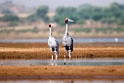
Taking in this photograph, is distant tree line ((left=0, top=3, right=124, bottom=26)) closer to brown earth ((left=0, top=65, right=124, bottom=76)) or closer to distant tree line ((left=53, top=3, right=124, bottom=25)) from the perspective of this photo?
distant tree line ((left=53, top=3, right=124, bottom=25))

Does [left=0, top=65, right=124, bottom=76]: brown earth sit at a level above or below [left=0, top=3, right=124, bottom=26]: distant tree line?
below

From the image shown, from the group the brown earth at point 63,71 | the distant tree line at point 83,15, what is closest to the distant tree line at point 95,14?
the distant tree line at point 83,15

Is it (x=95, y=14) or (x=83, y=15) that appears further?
(x=83, y=15)

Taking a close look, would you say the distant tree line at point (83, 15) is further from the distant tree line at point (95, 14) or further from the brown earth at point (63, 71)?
the brown earth at point (63, 71)

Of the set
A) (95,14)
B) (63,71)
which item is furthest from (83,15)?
(63,71)

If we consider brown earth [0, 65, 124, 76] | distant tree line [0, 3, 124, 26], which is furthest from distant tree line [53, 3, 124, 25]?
Result: brown earth [0, 65, 124, 76]

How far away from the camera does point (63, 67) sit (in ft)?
82.9

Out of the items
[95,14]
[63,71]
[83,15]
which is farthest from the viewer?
[83,15]

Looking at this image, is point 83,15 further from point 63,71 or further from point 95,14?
point 63,71

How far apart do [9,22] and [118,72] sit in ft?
359

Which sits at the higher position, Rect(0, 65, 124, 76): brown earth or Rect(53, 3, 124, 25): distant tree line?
Rect(53, 3, 124, 25): distant tree line

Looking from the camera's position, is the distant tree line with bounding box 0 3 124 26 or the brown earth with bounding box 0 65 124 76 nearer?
the brown earth with bounding box 0 65 124 76

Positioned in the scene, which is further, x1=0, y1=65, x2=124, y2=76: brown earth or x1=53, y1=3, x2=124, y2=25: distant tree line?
x1=53, y1=3, x2=124, y2=25: distant tree line

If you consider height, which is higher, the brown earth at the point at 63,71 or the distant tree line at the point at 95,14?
the distant tree line at the point at 95,14
